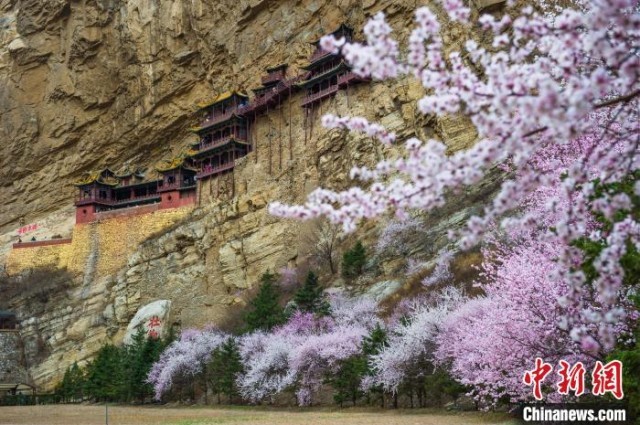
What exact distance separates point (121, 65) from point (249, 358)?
4802 cm

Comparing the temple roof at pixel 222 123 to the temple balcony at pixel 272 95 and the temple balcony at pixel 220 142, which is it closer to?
the temple balcony at pixel 220 142

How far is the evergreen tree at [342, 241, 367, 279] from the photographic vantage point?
4088 centimetres

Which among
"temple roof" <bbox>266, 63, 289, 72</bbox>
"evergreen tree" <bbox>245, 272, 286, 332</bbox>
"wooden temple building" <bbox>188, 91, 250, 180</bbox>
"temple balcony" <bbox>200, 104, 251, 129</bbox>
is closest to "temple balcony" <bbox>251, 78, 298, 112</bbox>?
"temple balcony" <bbox>200, 104, 251, 129</bbox>

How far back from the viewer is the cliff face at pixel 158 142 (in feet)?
159

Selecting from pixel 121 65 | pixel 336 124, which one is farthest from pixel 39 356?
pixel 336 124

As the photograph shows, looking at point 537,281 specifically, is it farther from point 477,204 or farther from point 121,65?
point 121,65

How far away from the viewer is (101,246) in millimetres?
59219

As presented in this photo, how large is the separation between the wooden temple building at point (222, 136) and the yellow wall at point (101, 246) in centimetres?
477

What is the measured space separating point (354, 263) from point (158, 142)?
128 ft

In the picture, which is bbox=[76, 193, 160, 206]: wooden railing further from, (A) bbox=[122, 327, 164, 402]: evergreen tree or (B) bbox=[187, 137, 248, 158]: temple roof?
Result: (A) bbox=[122, 327, 164, 402]: evergreen tree

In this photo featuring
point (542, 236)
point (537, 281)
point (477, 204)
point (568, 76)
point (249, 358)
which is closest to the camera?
point (568, 76)

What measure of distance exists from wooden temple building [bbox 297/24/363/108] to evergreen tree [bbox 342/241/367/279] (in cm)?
1515

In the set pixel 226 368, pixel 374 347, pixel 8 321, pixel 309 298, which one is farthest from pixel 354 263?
pixel 8 321

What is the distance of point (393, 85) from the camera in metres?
47.4
